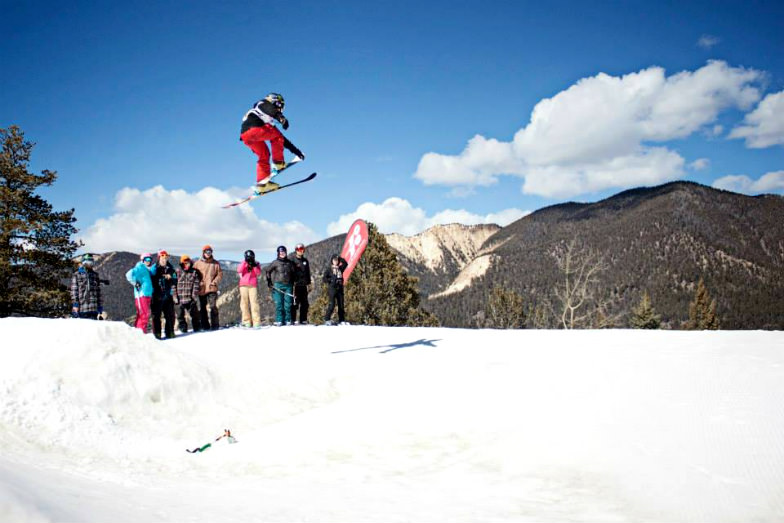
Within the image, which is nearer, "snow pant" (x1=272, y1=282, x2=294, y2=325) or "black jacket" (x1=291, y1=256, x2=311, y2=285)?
"snow pant" (x1=272, y1=282, x2=294, y2=325)

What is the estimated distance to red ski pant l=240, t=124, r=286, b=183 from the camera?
762 centimetres

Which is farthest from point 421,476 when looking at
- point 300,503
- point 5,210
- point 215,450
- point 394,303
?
point 394,303

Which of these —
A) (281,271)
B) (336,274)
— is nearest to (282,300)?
(281,271)

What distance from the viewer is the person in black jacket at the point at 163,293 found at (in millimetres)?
11805

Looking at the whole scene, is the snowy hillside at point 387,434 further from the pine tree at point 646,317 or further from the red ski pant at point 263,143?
the pine tree at point 646,317

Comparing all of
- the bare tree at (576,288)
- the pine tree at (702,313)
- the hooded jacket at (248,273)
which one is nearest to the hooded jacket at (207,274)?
the hooded jacket at (248,273)

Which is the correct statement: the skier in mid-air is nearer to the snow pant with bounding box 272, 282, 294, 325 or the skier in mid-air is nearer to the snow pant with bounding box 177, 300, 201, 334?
the snow pant with bounding box 272, 282, 294, 325

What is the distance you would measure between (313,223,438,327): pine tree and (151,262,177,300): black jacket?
68.4 ft

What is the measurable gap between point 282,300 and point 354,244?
276 centimetres

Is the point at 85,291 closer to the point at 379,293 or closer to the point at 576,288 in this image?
the point at 379,293

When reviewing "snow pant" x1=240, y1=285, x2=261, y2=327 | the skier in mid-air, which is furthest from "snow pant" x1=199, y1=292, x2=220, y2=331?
the skier in mid-air

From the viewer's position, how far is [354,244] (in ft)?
47.3

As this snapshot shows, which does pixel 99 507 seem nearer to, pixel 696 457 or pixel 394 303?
pixel 696 457

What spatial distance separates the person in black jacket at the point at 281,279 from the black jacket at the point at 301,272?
0.52ft
